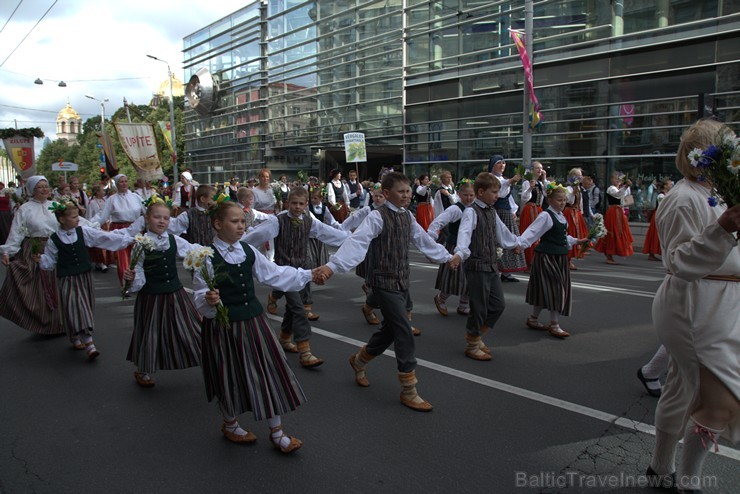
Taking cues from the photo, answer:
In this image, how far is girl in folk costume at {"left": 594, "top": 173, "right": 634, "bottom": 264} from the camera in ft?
39.3

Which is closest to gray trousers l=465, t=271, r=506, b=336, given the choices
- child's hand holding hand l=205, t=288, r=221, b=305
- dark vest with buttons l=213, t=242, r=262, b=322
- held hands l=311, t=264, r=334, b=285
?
held hands l=311, t=264, r=334, b=285

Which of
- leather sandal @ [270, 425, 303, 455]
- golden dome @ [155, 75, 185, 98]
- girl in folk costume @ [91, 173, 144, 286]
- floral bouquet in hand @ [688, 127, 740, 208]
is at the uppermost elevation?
golden dome @ [155, 75, 185, 98]

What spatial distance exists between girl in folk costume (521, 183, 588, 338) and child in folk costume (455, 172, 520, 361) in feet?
2.62

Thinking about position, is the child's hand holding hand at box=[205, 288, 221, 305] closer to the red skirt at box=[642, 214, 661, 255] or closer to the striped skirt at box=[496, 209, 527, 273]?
the striped skirt at box=[496, 209, 527, 273]

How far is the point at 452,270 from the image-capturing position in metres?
7.27

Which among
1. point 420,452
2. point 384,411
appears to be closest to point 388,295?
point 384,411

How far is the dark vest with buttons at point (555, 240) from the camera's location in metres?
6.40

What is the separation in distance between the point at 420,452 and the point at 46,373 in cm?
403

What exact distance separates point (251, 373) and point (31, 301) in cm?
452

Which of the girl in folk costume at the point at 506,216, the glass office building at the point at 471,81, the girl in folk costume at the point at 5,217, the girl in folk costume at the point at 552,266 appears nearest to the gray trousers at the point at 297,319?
the girl in folk costume at the point at 552,266

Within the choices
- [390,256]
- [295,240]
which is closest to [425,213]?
[295,240]

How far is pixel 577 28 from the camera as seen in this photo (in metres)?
19.1

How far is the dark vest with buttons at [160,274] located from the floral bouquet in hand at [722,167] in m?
4.30

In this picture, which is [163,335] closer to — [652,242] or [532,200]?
[532,200]
